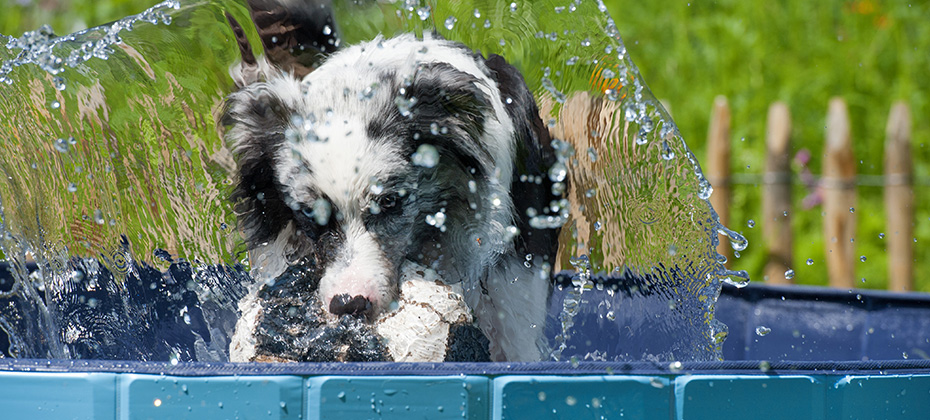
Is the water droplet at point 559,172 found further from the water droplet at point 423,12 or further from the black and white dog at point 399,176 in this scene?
the water droplet at point 423,12

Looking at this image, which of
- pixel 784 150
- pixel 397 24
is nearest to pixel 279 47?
pixel 397 24

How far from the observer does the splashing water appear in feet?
6.75

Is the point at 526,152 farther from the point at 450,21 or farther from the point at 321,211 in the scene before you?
the point at 321,211

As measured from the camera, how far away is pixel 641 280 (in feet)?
7.47

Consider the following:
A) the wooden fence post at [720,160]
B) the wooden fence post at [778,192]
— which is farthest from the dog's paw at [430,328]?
the wooden fence post at [778,192]

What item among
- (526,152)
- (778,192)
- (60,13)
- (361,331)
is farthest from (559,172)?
(60,13)

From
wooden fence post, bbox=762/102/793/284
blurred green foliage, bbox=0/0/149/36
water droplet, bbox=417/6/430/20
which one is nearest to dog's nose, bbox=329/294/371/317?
water droplet, bbox=417/6/430/20

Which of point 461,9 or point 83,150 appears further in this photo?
point 461,9

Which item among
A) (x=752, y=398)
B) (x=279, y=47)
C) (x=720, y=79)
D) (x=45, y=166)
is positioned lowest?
(x=752, y=398)

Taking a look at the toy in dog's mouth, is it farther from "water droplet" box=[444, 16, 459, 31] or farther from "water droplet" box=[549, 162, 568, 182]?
"water droplet" box=[444, 16, 459, 31]

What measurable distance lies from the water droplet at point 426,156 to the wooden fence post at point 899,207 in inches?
156

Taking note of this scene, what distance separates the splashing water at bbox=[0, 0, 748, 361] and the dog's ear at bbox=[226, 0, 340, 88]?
25mm

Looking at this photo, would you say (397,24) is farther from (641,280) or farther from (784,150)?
(784,150)

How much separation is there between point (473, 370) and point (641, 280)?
1.26 metres
